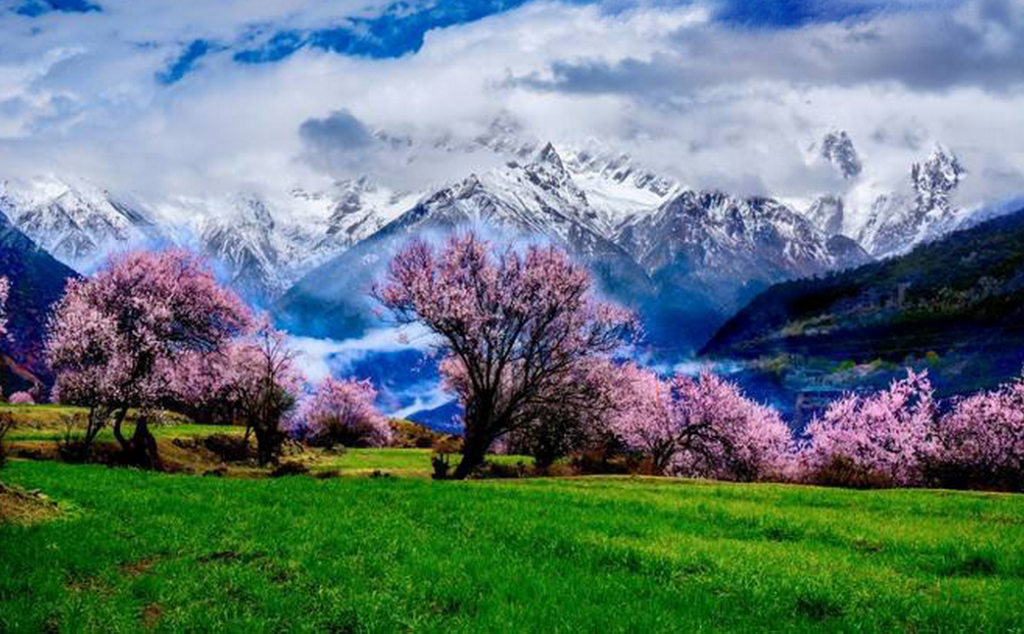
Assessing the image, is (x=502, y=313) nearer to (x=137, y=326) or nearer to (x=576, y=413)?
(x=576, y=413)

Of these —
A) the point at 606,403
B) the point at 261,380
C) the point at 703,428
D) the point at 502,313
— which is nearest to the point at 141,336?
the point at 502,313

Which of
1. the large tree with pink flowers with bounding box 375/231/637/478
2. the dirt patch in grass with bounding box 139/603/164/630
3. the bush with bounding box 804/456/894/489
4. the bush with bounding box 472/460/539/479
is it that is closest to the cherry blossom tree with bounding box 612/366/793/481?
the bush with bounding box 472/460/539/479

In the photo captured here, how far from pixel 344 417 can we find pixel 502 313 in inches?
3256

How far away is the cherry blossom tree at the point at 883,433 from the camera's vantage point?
68.6m

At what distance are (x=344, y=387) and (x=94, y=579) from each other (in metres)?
116

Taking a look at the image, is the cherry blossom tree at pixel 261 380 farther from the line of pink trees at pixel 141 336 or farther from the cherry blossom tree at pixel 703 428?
the cherry blossom tree at pixel 703 428

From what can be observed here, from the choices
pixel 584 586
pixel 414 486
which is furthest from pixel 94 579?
pixel 414 486

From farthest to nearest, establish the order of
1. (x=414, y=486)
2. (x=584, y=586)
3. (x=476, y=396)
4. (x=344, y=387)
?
(x=344, y=387), (x=476, y=396), (x=414, y=486), (x=584, y=586)

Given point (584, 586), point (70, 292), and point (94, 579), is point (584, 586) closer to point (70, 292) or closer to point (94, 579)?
point (94, 579)

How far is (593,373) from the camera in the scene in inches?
2004

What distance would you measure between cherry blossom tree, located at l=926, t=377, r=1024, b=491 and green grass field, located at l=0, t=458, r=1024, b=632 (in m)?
39.9

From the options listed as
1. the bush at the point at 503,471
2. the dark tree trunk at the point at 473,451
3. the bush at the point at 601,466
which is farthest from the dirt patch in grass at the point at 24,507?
the bush at the point at 601,466

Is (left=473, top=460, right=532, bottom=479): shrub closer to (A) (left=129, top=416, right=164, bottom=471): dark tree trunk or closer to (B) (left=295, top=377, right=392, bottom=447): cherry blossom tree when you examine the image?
(A) (left=129, top=416, right=164, bottom=471): dark tree trunk

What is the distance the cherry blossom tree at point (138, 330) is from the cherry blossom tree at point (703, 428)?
3125cm
